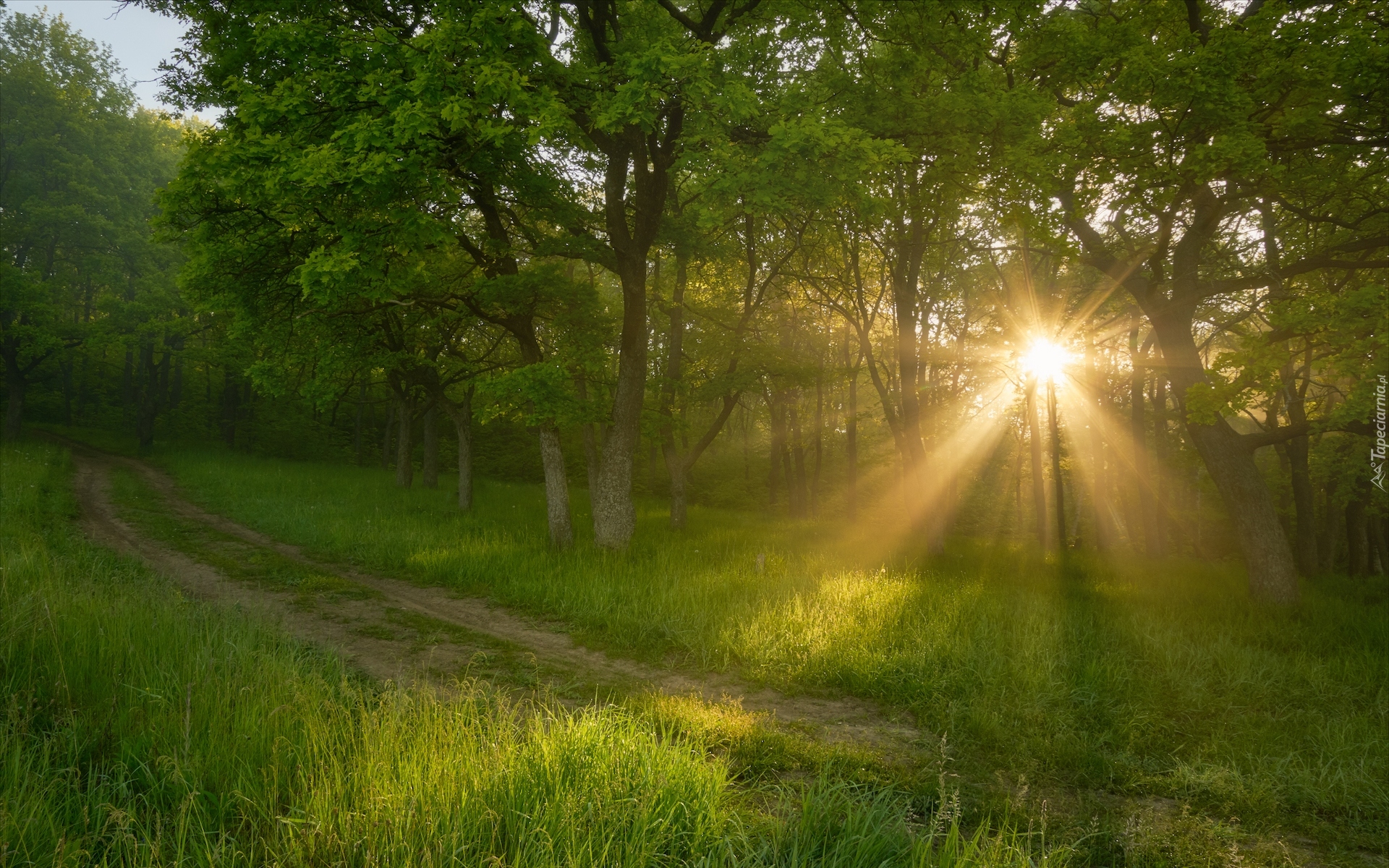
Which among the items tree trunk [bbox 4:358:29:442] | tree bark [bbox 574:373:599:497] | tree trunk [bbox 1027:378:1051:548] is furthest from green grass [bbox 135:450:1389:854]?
tree trunk [bbox 4:358:29:442]

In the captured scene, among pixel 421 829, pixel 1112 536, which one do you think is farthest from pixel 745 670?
pixel 1112 536

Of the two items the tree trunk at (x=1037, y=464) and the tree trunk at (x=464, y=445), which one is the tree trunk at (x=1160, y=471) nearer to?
the tree trunk at (x=1037, y=464)

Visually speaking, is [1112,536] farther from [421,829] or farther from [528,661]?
[421,829]

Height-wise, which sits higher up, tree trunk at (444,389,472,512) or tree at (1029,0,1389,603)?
tree at (1029,0,1389,603)

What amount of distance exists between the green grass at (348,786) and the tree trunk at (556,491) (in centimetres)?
788

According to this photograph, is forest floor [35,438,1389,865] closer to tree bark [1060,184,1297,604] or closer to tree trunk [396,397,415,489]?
tree bark [1060,184,1297,604]

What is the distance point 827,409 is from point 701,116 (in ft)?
82.8

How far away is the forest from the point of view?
365 centimetres

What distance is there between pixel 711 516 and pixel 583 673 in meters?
15.8

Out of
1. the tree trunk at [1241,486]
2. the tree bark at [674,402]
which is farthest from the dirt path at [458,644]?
the tree trunk at [1241,486]

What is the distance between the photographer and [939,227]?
17.0 metres

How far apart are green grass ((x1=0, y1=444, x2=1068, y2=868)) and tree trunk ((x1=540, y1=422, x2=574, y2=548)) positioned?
7.88 meters

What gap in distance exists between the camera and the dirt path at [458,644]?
6.04m

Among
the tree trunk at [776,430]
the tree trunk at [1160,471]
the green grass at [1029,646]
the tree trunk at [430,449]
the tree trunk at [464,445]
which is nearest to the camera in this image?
the green grass at [1029,646]
